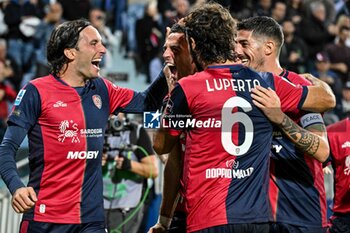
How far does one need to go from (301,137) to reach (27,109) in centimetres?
177

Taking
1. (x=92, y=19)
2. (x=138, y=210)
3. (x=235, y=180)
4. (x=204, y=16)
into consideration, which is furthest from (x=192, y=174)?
(x=92, y=19)

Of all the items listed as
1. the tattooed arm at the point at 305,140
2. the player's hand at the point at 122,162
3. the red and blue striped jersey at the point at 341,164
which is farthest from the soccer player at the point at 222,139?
the player's hand at the point at 122,162

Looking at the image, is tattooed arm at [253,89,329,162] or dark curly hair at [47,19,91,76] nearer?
tattooed arm at [253,89,329,162]

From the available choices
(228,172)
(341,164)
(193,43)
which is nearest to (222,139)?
(228,172)

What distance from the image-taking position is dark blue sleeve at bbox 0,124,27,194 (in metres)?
5.15

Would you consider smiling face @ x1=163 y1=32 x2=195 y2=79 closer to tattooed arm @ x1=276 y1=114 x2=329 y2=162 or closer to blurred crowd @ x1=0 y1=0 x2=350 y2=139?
tattooed arm @ x1=276 y1=114 x2=329 y2=162

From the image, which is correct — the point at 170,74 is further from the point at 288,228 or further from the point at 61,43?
the point at 288,228

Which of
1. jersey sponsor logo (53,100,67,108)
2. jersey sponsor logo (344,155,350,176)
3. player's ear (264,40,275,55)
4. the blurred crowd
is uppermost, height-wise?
the blurred crowd

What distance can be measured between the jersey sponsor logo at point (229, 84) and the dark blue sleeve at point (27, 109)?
1.28 meters

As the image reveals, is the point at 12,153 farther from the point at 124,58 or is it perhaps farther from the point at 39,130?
the point at 124,58

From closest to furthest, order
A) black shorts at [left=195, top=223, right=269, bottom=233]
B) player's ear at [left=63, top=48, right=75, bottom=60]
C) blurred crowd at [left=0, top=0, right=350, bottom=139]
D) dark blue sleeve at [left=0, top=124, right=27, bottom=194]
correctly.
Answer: black shorts at [left=195, top=223, right=269, bottom=233], dark blue sleeve at [left=0, top=124, right=27, bottom=194], player's ear at [left=63, top=48, right=75, bottom=60], blurred crowd at [left=0, top=0, right=350, bottom=139]

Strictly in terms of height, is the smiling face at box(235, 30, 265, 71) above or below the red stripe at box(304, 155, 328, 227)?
above

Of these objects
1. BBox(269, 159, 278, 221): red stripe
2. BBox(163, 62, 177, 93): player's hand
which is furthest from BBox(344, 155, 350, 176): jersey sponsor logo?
BBox(163, 62, 177, 93): player's hand

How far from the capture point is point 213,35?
489cm
